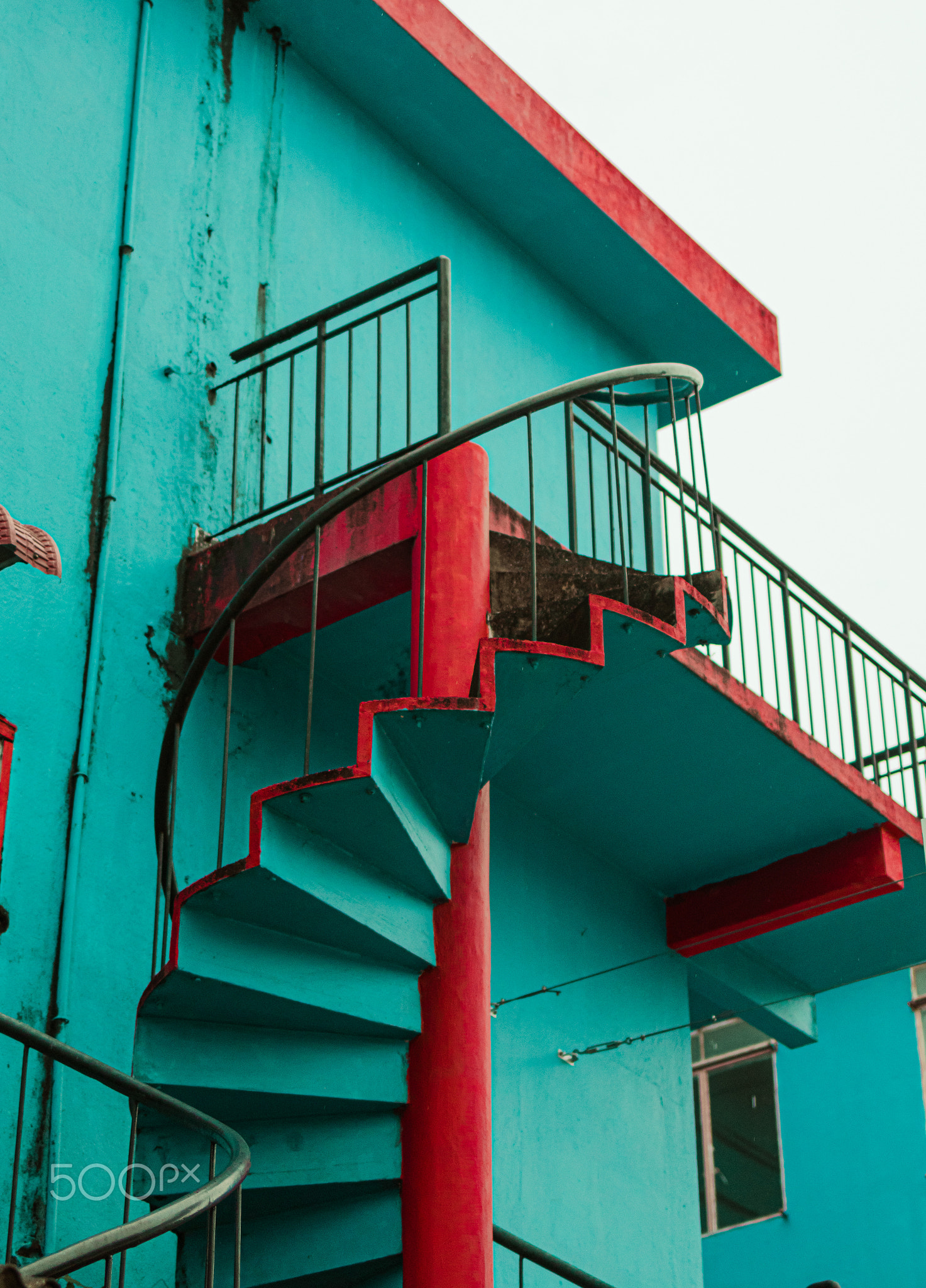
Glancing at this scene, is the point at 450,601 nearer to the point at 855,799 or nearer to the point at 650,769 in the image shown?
the point at 650,769

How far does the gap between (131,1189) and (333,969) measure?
1.02 m

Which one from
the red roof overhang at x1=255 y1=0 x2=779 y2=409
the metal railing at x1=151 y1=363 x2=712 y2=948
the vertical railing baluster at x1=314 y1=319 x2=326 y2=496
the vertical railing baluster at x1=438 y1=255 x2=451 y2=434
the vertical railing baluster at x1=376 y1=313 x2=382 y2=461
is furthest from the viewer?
the red roof overhang at x1=255 y1=0 x2=779 y2=409

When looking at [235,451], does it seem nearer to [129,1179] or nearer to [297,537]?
[297,537]

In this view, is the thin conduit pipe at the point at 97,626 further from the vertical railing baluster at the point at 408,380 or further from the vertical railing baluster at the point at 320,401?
the vertical railing baluster at the point at 408,380

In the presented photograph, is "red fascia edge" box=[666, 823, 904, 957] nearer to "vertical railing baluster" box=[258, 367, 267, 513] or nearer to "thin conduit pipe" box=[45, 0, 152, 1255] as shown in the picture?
"vertical railing baluster" box=[258, 367, 267, 513]

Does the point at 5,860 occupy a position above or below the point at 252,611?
below

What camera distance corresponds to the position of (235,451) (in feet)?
22.2

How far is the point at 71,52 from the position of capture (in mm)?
7086

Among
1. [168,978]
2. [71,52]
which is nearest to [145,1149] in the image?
[168,978]

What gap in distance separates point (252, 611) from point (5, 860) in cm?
152

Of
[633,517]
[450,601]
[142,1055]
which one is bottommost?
[142,1055]

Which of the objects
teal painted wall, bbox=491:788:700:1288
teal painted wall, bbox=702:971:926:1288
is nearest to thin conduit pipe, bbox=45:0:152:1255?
teal painted wall, bbox=491:788:700:1288

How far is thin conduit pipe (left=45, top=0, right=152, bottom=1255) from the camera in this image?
5371mm

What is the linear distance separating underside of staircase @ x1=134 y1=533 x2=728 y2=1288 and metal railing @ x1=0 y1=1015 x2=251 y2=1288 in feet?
1.78
